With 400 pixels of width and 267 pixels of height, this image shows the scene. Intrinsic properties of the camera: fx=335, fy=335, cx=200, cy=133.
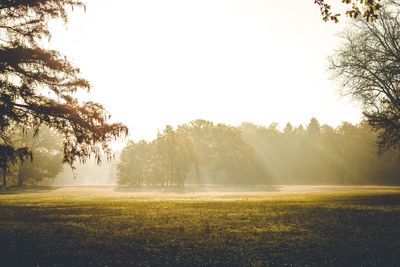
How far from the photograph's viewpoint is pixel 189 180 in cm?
12425

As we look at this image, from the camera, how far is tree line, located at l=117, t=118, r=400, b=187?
87312 millimetres

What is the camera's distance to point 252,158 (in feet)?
319

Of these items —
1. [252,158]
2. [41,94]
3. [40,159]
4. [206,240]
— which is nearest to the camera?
[206,240]

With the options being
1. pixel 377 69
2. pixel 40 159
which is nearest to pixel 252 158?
pixel 40 159

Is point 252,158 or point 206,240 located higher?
point 252,158

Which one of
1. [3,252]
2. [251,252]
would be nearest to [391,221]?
[251,252]

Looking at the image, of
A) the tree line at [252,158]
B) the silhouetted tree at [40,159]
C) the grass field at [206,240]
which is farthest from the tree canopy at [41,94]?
the tree line at [252,158]

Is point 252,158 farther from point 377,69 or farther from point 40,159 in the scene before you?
point 377,69

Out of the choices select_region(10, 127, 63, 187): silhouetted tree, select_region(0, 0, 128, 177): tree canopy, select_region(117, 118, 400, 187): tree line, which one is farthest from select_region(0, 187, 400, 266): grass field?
select_region(117, 118, 400, 187): tree line

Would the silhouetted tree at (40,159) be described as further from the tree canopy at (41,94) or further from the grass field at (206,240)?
the grass field at (206,240)

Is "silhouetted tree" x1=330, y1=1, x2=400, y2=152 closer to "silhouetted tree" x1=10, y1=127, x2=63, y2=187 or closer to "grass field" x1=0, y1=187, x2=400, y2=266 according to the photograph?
"grass field" x1=0, y1=187, x2=400, y2=266

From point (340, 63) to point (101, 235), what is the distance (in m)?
22.4

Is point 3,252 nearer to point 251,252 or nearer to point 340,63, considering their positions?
point 251,252

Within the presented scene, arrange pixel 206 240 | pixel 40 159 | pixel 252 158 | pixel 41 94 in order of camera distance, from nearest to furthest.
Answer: pixel 206 240 → pixel 41 94 → pixel 40 159 → pixel 252 158
